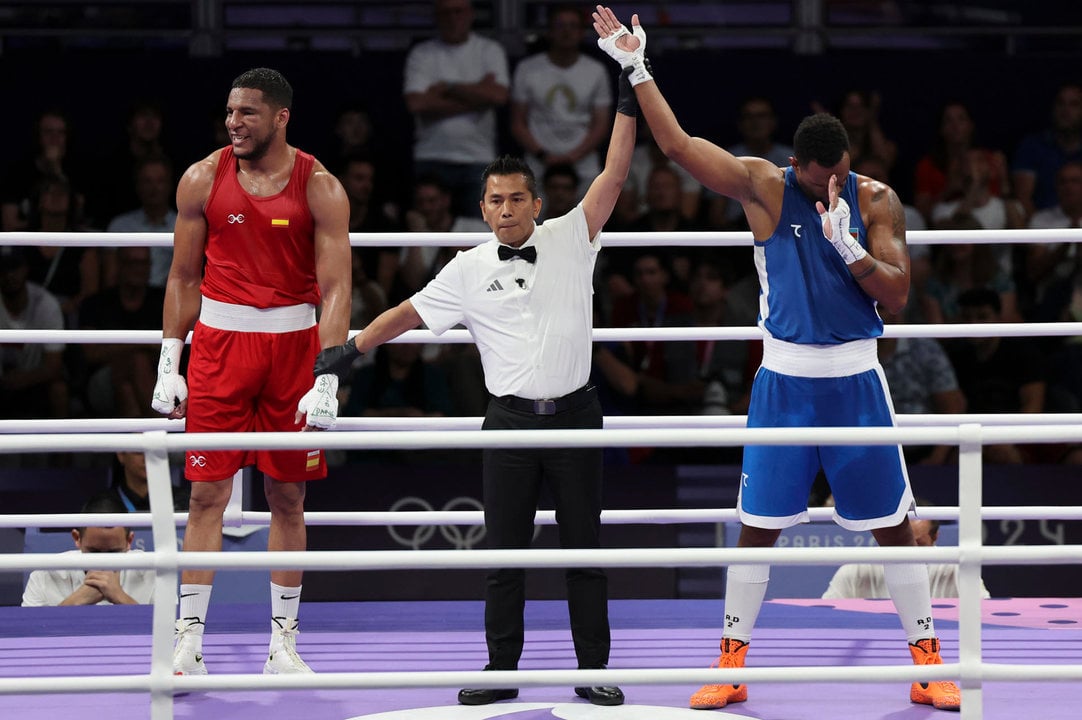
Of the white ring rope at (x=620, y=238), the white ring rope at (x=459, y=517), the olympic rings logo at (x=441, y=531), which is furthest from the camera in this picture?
the olympic rings logo at (x=441, y=531)

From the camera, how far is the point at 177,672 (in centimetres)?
372

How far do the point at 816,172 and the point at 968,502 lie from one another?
1.05m

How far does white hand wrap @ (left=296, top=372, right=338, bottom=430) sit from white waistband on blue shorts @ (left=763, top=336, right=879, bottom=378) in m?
1.11

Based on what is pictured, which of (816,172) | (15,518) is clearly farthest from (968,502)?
(15,518)

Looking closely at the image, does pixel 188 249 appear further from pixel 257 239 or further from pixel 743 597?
pixel 743 597

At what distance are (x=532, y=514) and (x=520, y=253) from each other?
655 mm

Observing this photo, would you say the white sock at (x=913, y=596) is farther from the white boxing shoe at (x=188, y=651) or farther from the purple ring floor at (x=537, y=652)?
the white boxing shoe at (x=188, y=651)

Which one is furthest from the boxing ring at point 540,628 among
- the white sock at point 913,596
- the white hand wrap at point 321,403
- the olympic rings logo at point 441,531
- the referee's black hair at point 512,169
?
the olympic rings logo at point 441,531

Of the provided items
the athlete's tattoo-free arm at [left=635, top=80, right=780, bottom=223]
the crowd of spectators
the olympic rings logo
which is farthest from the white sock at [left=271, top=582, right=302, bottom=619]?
the crowd of spectators

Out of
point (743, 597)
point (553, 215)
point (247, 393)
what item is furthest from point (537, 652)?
point (553, 215)

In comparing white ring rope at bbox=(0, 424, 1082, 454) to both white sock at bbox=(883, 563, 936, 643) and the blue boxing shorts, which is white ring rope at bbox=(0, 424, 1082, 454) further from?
white sock at bbox=(883, 563, 936, 643)

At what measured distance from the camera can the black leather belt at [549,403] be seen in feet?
11.7

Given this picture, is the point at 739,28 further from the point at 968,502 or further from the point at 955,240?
the point at 968,502

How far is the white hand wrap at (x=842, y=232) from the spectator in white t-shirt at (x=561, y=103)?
393 cm
